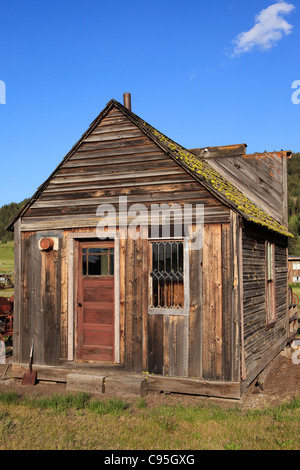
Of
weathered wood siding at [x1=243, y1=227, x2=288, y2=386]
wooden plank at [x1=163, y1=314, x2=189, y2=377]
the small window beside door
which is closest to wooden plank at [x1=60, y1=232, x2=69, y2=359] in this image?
the small window beside door

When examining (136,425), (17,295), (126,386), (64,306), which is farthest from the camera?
(17,295)

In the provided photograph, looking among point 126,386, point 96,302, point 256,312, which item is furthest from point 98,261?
point 256,312

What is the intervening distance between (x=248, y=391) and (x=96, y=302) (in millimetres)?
3322

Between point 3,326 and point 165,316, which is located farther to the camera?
point 3,326

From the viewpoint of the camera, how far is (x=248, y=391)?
8.20m

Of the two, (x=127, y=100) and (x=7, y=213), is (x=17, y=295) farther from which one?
(x=7, y=213)

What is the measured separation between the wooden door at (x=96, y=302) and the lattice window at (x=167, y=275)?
93cm

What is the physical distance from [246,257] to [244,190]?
3.61 metres

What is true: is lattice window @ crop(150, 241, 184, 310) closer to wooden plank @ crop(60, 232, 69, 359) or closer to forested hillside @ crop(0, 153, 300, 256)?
wooden plank @ crop(60, 232, 69, 359)

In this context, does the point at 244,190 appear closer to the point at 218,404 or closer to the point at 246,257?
the point at 246,257

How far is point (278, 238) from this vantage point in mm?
11953

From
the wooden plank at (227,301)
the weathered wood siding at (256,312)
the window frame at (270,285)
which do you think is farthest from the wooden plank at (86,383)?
the window frame at (270,285)

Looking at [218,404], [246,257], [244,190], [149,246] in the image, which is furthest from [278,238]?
[218,404]
